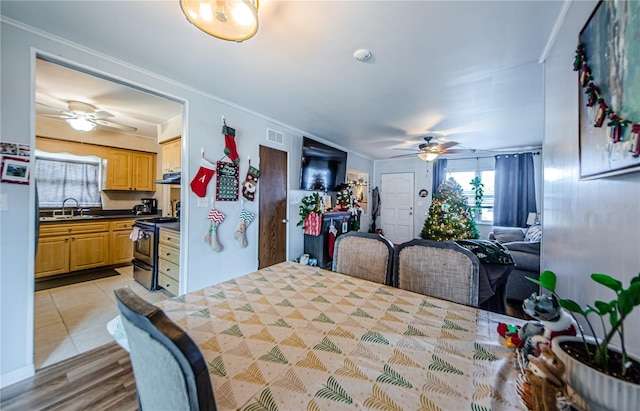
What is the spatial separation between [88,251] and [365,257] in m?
4.39

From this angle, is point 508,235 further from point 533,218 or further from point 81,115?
point 81,115

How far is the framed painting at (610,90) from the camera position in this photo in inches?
26.5

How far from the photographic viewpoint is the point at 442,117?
316 centimetres

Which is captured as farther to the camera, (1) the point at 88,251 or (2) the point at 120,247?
(2) the point at 120,247

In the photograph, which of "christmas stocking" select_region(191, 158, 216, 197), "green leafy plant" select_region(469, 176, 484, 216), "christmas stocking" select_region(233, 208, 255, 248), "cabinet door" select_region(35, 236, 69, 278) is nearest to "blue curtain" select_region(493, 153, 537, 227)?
"green leafy plant" select_region(469, 176, 484, 216)

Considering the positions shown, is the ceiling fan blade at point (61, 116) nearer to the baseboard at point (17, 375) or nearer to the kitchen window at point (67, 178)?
the kitchen window at point (67, 178)

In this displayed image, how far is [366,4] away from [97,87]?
9.64 feet

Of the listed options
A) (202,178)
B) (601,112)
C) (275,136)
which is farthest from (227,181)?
(601,112)

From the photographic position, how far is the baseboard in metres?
1.50

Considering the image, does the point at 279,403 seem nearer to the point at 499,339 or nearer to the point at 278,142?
the point at 499,339

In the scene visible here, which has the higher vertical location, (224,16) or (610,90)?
(224,16)

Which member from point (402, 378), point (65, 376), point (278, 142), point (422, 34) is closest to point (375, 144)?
point (278, 142)

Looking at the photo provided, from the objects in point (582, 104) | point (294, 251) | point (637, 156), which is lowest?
point (294, 251)

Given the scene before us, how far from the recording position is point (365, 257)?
165 cm
